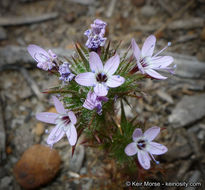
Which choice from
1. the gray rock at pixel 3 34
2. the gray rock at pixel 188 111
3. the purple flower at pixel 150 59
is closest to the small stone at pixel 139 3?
the gray rock at pixel 188 111

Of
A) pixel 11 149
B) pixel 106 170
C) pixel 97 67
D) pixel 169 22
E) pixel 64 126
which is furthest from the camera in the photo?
pixel 169 22

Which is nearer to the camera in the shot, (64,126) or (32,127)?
(64,126)

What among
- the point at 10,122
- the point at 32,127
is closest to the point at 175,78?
the point at 32,127

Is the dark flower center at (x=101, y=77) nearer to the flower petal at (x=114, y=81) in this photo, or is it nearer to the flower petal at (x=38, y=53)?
the flower petal at (x=114, y=81)

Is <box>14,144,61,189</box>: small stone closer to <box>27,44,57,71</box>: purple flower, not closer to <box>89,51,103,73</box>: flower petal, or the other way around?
<box>27,44,57,71</box>: purple flower

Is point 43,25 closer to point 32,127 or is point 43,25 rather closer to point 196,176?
point 32,127
